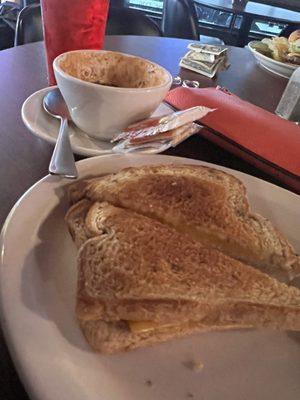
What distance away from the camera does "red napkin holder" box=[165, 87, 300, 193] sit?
73 centimetres

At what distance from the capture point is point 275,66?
1.34 metres

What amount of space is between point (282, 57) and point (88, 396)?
53.6 inches

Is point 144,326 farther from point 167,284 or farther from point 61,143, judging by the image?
point 61,143

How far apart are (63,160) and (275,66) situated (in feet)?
3.42

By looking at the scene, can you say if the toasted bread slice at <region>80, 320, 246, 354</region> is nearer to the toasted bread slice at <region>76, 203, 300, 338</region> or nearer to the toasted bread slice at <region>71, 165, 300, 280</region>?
the toasted bread slice at <region>76, 203, 300, 338</region>

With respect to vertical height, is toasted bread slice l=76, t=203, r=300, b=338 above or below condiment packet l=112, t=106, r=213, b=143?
below

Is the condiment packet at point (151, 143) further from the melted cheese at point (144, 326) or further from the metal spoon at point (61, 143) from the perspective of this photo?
the melted cheese at point (144, 326)

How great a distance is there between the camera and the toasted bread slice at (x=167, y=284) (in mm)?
403

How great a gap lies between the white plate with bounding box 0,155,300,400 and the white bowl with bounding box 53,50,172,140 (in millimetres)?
244

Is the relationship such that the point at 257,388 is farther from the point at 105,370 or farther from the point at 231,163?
the point at 231,163

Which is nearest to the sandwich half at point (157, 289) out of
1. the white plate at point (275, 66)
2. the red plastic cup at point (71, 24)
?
the red plastic cup at point (71, 24)

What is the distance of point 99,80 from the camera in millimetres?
808

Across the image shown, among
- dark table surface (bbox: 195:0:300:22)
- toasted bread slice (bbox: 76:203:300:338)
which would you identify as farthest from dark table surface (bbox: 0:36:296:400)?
dark table surface (bbox: 195:0:300:22)

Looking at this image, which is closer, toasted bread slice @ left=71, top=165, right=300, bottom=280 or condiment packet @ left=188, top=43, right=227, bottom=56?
toasted bread slice @ left=71, top=165, right=300, bottom=280
